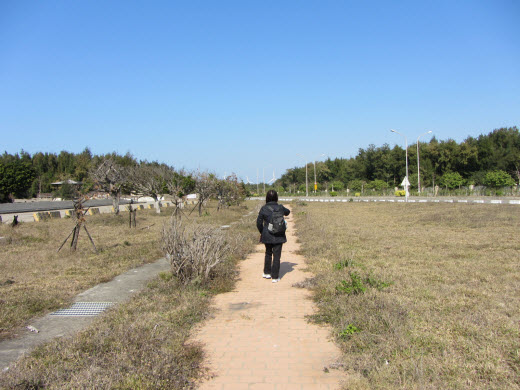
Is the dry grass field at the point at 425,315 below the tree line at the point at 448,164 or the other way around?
below

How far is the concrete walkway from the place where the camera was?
4145 mm

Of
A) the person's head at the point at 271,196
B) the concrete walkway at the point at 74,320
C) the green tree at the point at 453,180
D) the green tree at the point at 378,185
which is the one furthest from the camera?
the green tree at the point at 378,185

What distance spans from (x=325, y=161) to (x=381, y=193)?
1358 inches

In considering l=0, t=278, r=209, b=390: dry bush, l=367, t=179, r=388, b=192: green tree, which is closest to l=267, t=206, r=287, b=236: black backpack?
l=0, t=278, r=209, b=390: dry bush

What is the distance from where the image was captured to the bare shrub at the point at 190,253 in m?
6.59

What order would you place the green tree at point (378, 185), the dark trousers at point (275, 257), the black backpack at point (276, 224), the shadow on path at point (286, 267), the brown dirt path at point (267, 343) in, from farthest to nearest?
the green tree at point (378, 185)
the shadow on path at point (286, 267)
the dark trousers at point (275, 257)
the black backpack at point (276, 224)
the brown dirt path at point (267, 343)

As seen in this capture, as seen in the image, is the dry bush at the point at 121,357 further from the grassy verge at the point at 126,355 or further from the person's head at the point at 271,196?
the person's head at the point at 271,196

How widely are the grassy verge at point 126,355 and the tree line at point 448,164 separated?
53277 mm

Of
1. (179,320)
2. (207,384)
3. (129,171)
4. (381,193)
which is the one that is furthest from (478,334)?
(381,193)

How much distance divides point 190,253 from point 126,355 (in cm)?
310

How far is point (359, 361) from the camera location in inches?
141

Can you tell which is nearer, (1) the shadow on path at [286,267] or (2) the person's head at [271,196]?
(2) the person's head at [271,196]

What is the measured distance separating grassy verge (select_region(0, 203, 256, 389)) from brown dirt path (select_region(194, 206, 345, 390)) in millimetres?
254

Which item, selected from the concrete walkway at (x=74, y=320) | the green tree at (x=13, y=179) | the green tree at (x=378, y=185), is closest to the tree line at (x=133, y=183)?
the green tree at (x=13, y=179)
